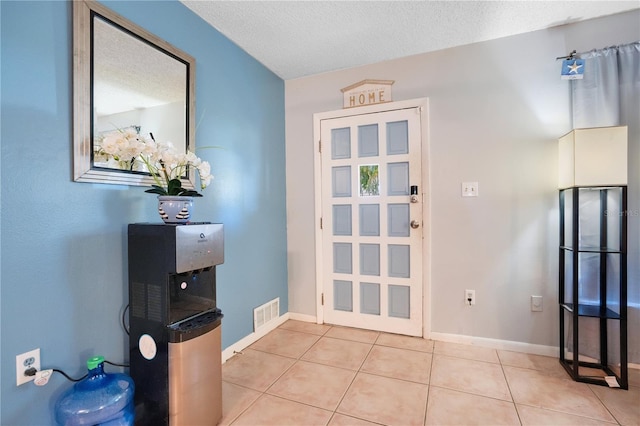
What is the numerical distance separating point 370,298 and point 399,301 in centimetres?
27

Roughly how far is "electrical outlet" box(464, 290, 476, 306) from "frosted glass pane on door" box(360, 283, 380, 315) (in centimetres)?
73

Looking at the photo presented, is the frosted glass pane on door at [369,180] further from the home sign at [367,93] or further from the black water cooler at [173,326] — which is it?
the black water cooler at [173,326]

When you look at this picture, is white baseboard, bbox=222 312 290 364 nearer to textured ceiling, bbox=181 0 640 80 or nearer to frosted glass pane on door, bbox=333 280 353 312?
frosted glass pane on door, bbox=333 280 353 312

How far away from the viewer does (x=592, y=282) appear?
2.00m

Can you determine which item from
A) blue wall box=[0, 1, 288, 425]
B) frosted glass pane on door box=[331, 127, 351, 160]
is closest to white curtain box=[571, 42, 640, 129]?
frosted glass pane on door box=[331, 127, 351, 160]

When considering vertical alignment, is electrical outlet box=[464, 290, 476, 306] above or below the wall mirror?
below

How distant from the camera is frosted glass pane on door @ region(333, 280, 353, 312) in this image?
9.19ft

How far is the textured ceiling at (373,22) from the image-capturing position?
1909 mm

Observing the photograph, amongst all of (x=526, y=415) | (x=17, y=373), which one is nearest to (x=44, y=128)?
(x=17, y=373)

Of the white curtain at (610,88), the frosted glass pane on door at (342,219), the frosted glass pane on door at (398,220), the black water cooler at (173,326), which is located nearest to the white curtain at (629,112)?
the white curtain at (610,88)

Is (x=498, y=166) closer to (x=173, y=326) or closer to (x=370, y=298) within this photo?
(x=370, y=298)

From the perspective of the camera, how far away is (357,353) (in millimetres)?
2275

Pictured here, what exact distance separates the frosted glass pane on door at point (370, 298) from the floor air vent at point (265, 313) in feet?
2.72

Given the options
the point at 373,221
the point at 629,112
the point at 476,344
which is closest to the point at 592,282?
the point at 476,344
